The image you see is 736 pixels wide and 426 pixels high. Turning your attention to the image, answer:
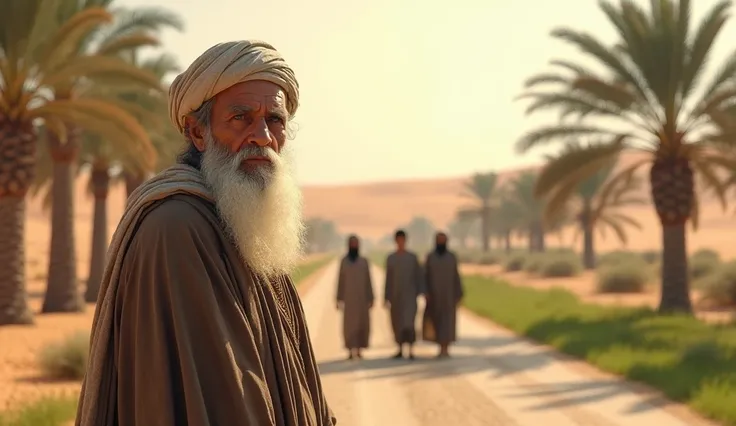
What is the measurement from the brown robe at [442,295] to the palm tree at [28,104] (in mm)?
5735

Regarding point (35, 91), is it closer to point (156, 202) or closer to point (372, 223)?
point (156, 202)

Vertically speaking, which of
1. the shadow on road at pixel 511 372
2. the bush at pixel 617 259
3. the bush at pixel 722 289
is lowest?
the shadow on road at pixel 511 372

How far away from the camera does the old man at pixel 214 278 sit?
90.4 inches

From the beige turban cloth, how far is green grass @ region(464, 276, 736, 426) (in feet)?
21.6

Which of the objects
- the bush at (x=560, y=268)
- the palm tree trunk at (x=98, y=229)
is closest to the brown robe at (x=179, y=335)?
the palm tree trunk at (x=98, y=229)

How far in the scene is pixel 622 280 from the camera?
29719mm

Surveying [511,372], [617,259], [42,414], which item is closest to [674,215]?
[511,372]

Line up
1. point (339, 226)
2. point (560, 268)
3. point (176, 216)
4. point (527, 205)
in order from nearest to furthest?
point (176, 216)
point (560, 268)
point (527, 205)
point (339, 226)

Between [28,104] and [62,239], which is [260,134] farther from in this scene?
[62,239]

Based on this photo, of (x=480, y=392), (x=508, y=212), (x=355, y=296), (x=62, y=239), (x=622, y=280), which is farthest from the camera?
(x=508, y=212)

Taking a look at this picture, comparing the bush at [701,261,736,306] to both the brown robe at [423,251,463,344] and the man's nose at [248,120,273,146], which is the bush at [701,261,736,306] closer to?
the brown robe at [423,251,463,344]

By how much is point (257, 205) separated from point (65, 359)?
31.1 feet

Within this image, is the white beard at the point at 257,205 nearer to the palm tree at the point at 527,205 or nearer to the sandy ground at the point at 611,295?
the sandy ground at the point at 611,295

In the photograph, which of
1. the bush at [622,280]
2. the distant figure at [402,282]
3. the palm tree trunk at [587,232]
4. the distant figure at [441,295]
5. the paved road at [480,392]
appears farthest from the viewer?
the palm tree trunk at [587,232]
